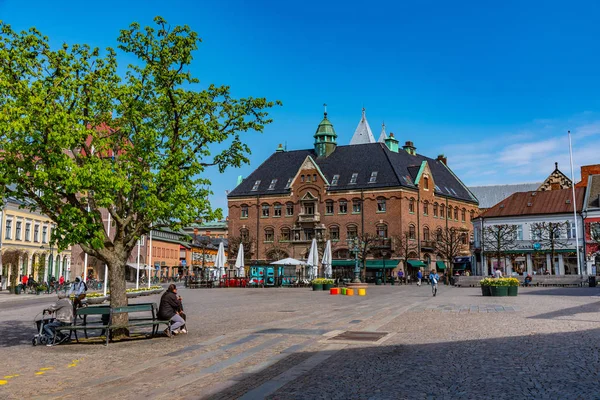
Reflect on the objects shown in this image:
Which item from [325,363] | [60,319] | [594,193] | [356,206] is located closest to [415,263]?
[356,206]

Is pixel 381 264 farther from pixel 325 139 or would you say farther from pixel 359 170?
pixel 325 139

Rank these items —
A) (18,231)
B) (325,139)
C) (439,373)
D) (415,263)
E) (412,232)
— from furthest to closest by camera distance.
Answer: (325,139) → (412,232) → (415,263) → (18,231) → (439,373)

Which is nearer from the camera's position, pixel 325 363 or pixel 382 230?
pixel 325 363

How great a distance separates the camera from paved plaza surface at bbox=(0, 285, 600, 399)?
8.81m

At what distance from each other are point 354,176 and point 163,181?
6749cm

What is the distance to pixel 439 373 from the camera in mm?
9961

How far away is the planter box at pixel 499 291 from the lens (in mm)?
32469

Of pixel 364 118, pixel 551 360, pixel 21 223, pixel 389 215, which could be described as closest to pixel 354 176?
pixel 389 215

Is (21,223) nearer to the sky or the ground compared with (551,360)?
Result: nearer to the sky

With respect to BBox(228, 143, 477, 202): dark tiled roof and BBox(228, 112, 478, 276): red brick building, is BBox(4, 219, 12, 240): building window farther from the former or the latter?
BBox(228, 143, 477, 202): dark tiled roof

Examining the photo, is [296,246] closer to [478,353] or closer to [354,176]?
[354,176]

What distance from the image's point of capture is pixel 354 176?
81.1m

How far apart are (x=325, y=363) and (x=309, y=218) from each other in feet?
229

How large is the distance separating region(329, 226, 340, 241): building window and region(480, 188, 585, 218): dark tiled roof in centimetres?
1916
